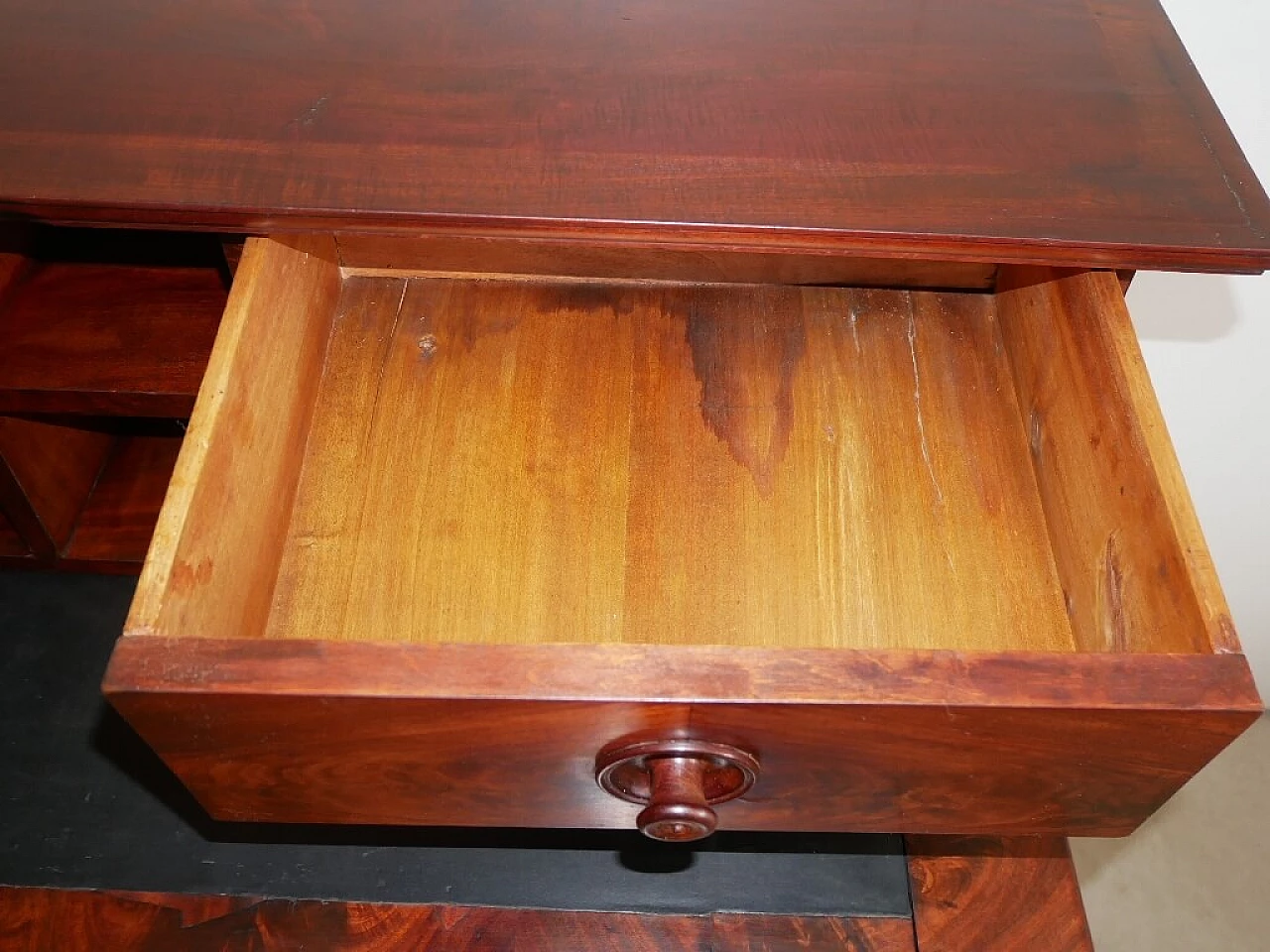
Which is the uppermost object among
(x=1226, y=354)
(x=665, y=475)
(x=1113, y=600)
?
(x=1226, y=354)

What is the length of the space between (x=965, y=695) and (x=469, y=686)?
0.24 m

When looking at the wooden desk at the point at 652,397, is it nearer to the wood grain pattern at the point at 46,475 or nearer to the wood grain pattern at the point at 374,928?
the wood grain pattern at the point at 46,475

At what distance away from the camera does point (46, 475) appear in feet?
3.20

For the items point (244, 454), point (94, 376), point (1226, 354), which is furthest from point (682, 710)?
point (1226, 354)

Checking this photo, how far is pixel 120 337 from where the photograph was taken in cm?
88

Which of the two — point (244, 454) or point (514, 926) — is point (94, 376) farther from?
point (514, 926)

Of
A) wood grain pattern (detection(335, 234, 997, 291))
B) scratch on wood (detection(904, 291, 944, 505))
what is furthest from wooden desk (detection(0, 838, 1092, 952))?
wood grain pattern (detection(335, 234, 997, 291))

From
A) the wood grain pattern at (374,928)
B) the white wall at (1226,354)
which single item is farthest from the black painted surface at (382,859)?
the white wall at (1226,354)

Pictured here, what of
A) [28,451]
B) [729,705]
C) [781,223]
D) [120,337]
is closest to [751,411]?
[781,223]

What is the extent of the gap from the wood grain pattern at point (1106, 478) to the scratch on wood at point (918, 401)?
0.07m

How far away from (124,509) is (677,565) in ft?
1.85

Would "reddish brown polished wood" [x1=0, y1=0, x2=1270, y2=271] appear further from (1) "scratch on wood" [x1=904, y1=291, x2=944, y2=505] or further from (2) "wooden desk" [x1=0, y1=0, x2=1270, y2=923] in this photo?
(1) "scratch on wood" [x1=904, y1=291, x2=944, y2=505]

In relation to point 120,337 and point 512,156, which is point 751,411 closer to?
point 512,156

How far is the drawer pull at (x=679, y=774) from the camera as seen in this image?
0.59 meters
